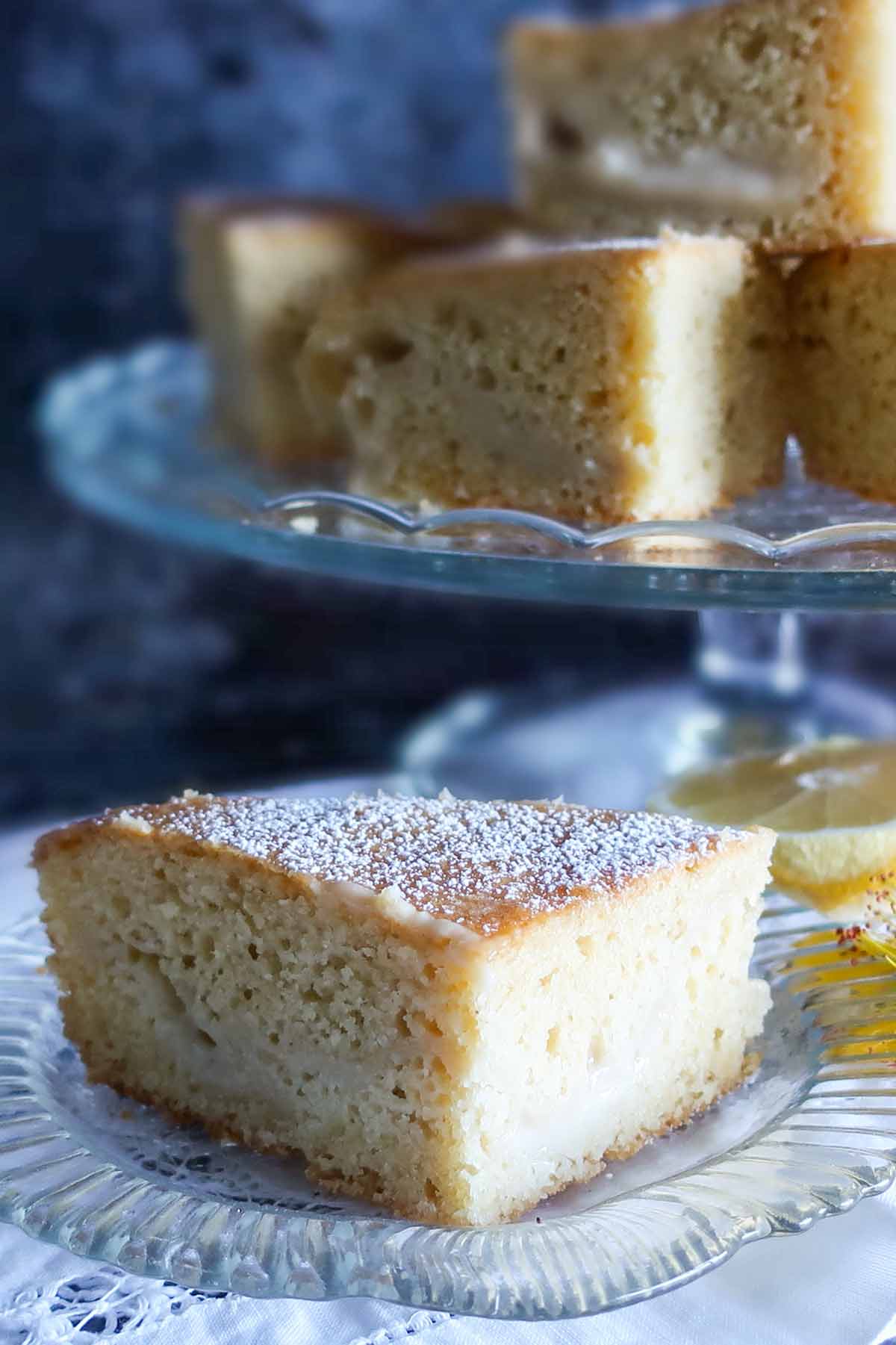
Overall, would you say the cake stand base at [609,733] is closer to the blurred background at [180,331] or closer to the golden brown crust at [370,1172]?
the blurred background at [180,331]

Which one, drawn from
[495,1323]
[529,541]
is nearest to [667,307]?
[529,541]

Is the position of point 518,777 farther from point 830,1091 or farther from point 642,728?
point 830,1091

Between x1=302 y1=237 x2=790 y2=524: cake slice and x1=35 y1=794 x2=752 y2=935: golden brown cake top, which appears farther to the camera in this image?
x1=302 y1=237 x2=790 y2=524: cake slice

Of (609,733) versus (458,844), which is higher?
(609,733)

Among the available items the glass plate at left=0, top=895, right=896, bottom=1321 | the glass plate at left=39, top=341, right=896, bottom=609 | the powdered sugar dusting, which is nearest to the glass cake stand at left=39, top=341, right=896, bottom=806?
the glass plate at left=39, top=341, right=896, bottom=609

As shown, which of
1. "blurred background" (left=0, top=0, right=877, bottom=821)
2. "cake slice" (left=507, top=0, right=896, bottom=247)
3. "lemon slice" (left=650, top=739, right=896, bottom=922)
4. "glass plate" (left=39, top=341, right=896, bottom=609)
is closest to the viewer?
"glass plate" (left=39, top=341, right=896, bottom=609)

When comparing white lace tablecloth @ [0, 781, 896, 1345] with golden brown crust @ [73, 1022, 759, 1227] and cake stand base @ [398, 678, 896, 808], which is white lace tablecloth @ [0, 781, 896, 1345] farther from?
cake stand base @ [398, 678, 896, 808]

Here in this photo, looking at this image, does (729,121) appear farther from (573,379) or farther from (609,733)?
(609,733)
